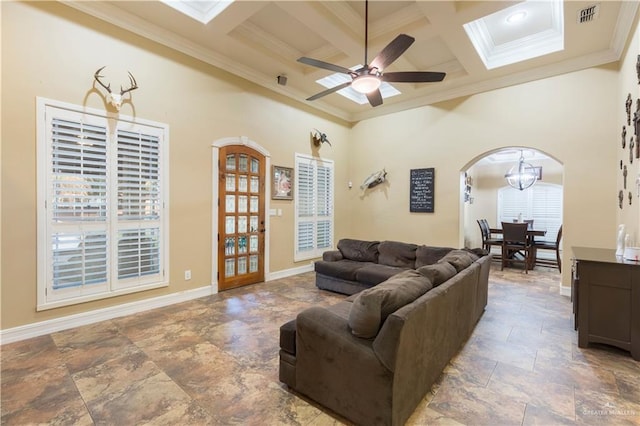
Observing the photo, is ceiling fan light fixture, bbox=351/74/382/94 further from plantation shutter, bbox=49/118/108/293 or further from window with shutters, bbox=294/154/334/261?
plantation shutter, bbox=49/118/108/293

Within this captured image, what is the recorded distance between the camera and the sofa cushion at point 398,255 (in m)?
4.44

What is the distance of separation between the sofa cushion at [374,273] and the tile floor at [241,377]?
3.99ft

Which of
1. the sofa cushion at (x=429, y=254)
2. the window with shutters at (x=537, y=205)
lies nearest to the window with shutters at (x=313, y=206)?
the sofa cushion at (x=429, y=254)

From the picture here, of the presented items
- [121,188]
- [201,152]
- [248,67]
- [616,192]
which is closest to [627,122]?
[616,192]

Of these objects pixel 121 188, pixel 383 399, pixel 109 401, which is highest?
pixel 121 188

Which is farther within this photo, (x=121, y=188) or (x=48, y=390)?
(x=121, y=188)

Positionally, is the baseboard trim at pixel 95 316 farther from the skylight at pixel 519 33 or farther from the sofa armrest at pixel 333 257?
the skylight at pixel 519 33

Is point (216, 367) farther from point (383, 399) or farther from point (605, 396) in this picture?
point (605, 396)

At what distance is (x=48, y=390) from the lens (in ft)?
7.06

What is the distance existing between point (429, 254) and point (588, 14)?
3.47m

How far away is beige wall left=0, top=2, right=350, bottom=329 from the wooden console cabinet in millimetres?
4347

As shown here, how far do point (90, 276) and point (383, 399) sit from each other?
11.5 ft

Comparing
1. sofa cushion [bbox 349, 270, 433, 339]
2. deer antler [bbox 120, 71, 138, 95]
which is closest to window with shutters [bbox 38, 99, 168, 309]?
deer antler [bbox 120, 71, 138, 95]

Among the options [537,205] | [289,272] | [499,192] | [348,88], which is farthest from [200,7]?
[537,205]
